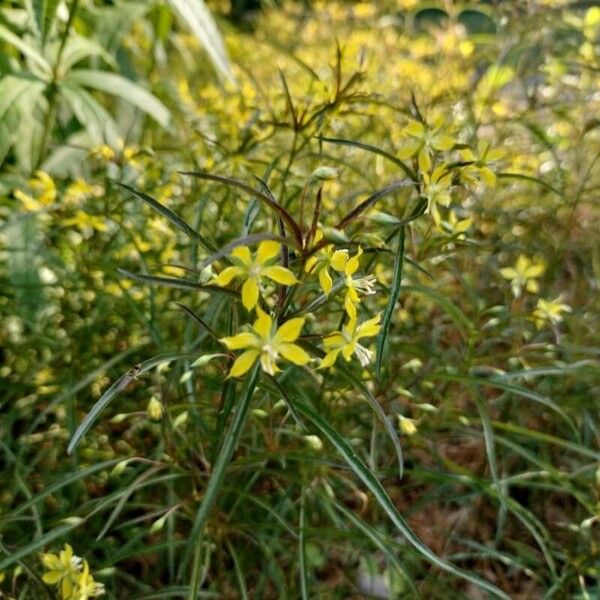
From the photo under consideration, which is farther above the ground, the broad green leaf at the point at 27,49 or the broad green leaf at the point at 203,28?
the broad green leaf at the point at 203,28

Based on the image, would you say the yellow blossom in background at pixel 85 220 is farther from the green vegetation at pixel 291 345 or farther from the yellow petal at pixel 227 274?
the yellow petal at pixel 227 274

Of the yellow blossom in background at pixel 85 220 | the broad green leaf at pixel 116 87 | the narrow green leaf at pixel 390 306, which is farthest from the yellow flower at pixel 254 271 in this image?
the broad green leaf at pixel 116 87

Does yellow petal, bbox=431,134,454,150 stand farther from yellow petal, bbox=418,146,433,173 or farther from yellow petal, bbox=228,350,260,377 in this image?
yellow petal, bbox=228,350,260,377

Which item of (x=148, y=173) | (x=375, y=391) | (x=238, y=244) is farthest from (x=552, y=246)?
(x=238, y=244)

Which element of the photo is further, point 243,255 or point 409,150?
point 409,150

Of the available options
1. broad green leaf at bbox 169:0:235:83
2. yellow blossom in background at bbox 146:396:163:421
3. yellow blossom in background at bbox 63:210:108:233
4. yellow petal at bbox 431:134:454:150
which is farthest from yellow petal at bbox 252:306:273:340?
broad green leaf at bbox 169:0:235:83

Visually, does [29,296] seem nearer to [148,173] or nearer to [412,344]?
[148,173]

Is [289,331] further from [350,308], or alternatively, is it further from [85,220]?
[85,220]

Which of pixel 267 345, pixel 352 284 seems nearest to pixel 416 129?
pixel 352 284
